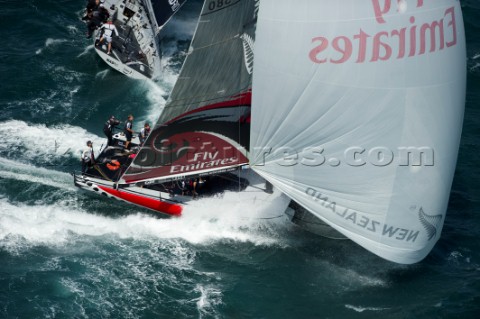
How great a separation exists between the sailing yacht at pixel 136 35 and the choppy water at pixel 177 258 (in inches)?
153

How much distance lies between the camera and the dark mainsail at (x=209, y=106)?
2930cm

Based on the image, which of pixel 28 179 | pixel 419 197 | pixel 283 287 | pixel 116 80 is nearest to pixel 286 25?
pixel 419 197

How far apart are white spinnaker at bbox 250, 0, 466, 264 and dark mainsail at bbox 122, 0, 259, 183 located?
2047 mm

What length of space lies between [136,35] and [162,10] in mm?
2136

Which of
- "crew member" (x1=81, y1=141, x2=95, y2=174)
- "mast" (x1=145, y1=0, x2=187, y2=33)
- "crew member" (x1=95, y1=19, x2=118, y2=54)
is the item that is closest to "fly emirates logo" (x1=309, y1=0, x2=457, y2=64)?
"crew member" (x1=81, y1=141, x2=95, y2=174)

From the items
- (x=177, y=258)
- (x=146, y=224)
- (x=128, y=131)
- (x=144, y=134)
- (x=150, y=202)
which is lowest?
(x=177, y=258)

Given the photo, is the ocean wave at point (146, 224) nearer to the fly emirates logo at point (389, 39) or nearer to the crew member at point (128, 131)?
the crew member at point (128, 131)

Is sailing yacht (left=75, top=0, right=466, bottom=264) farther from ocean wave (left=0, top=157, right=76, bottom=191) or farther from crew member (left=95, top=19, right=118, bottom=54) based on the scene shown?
crew member (left=95, top=19, right=118, bottom=54)

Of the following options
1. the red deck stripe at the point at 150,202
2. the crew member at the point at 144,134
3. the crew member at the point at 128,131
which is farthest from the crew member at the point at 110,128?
the red deck stripe at the point at 150,202

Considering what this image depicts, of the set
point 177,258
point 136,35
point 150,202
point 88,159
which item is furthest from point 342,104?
point 136,35

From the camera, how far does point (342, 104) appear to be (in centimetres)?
2750

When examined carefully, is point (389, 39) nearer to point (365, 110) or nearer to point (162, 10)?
point (365, 110)

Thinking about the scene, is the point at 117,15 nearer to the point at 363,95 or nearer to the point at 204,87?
the point at 204,87

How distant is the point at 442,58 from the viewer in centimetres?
2719
